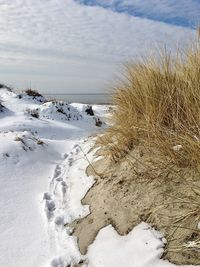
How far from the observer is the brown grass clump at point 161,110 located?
8.98ft

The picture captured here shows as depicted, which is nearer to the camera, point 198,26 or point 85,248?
point 85,248

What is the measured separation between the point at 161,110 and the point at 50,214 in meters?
1.27

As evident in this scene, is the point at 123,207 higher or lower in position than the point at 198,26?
lower

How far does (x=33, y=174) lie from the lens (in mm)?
4047

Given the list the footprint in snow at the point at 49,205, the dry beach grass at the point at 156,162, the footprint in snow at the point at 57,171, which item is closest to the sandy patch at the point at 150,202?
the dry beach grass at the point at 156,162

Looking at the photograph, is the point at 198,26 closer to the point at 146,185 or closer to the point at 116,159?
the point at 116,159

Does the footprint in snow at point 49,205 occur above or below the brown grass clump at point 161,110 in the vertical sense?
below

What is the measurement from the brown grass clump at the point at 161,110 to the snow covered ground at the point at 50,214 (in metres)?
0.54

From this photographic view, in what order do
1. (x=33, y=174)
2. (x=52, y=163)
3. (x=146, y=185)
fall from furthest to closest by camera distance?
(x=52, y=163)
(x=33, y=174)
(x=146, y=185)

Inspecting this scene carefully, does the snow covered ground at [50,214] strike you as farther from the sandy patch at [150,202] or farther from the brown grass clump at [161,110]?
the brown grass clump at [161,110]

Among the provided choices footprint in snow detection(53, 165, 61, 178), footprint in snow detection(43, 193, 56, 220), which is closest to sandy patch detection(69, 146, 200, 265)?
footprint in snow detection(43, 193, 56, 220)

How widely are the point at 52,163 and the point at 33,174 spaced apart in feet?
1.72

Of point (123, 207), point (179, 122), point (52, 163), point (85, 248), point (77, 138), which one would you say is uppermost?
point (179, 122)

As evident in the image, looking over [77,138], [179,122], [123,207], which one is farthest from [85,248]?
[77,138]
